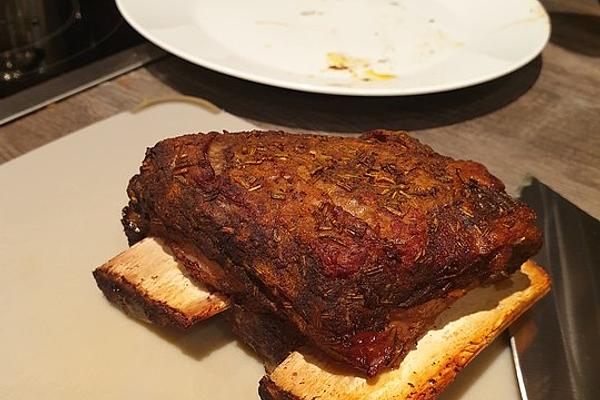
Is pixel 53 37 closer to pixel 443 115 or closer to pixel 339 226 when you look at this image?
pixel 443 115

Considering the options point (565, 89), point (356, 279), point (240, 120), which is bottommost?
point (565, 89)

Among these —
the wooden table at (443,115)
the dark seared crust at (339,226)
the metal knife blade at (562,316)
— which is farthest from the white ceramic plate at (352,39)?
the dark seared crust at (339,226)

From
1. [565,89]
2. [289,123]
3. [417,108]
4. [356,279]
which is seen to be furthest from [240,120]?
[565,89]

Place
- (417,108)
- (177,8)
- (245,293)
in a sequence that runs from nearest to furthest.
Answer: (245,293) → (417,108) → (177,8)

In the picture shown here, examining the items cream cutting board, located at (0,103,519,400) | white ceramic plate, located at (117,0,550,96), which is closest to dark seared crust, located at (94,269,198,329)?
cream cutting board, located at (0,103,519,400)

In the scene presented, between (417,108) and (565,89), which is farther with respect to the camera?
(565,89)

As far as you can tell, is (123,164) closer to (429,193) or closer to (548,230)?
(429,193)

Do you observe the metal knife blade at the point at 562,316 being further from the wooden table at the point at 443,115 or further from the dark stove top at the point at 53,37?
the dark stove top at the point at 53,37

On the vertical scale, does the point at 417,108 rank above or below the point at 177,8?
below
